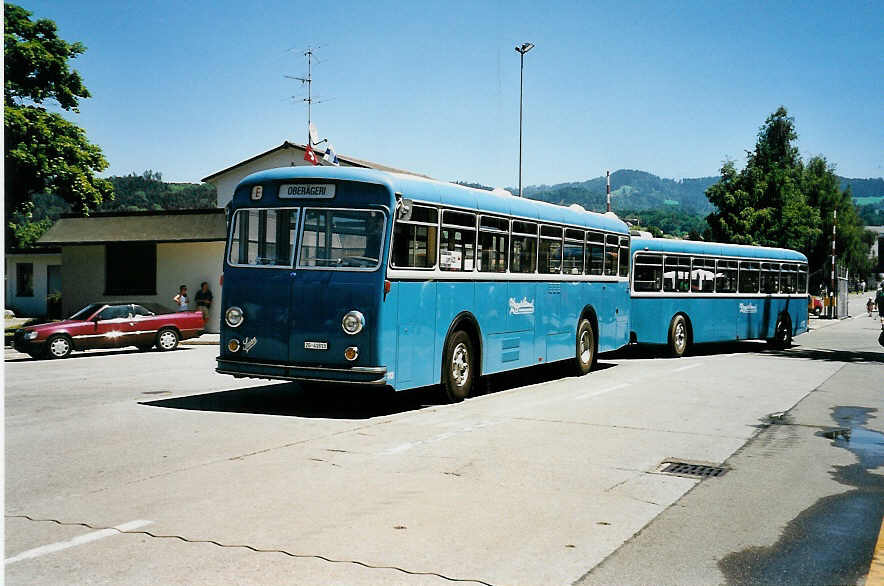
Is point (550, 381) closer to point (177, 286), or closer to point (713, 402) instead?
point (713, 402)

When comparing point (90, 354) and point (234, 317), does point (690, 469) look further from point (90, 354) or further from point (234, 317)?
point (90, 354)

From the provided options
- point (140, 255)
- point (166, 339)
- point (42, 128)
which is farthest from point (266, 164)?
point (166, 339)

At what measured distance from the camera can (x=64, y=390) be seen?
1408 cm

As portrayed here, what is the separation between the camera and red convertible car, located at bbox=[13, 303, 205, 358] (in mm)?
21109

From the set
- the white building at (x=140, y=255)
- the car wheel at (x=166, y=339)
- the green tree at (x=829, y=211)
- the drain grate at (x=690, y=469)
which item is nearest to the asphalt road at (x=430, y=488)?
the drain grate at (x=690, y=469)

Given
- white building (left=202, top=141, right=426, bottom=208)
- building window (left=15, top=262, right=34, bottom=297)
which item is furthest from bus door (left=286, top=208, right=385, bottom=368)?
building window (left=15, top=262, right=34, bottom=297)

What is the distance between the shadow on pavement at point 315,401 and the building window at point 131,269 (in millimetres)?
19811

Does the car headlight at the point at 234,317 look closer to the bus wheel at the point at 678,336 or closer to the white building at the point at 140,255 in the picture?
the bus wheel at the point at 678,336

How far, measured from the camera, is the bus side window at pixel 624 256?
62.2 ft

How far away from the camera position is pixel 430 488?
7.20m

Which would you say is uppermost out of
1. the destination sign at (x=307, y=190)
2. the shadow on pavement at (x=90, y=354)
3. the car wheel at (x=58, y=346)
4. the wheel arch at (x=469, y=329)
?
the destination sign at (x=307, y=190)

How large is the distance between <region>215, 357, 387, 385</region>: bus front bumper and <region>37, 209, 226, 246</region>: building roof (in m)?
20.2

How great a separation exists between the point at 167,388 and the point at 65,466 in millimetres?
6424

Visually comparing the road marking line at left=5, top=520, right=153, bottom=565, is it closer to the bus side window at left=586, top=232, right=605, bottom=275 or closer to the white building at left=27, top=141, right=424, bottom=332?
the bus side window at left=586, top=232, right=605, bottom=275
